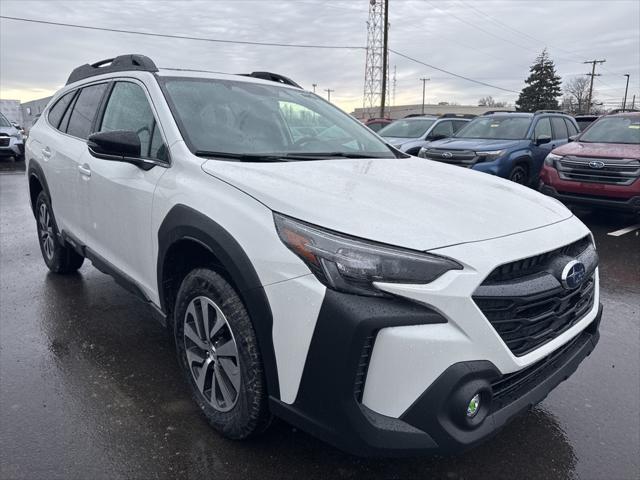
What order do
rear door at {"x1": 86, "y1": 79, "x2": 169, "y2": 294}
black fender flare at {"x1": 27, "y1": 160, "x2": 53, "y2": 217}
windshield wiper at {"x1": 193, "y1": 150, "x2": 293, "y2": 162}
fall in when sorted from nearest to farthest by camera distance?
windshield wiper at {"x1": 193, "y1": 150, "x2": 293, "y2": 162} → rear door at {"x1": 86, "y1": 79, "x2": 169, "y2": 294} → black fender flare at {"x1": 27, "y1": 160, "x2": 53, "y2": 217}

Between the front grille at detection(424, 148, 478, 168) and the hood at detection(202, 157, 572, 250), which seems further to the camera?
the front grille at detection(424, 148, 478, 168)

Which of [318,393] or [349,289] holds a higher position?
[349,289]

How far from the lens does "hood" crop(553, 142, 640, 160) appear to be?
23.9 ft

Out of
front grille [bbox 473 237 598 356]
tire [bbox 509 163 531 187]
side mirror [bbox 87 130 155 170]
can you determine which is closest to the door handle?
side mirror [bbox 87 130 155 170]

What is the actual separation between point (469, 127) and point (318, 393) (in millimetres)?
9764

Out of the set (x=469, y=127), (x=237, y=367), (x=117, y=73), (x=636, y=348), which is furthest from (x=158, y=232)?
(x=469, y=127)

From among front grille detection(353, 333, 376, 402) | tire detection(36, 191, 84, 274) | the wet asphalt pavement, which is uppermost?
front grille detection(353, 333, 376, 402)

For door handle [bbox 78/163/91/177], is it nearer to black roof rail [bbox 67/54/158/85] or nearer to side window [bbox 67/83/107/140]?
side window [bbox 67/83/107/140]

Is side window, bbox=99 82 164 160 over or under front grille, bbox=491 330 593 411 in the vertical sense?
over

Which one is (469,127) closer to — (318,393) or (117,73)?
(117,73)

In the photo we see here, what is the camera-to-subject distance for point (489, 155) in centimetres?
881

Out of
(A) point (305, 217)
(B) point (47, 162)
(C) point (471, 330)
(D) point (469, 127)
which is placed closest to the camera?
(C) point (471, 330)

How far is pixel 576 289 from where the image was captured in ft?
7.30

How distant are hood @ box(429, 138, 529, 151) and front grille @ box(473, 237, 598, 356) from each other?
7.14 meters
